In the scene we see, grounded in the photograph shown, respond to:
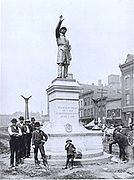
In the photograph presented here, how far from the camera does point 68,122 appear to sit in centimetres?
1158

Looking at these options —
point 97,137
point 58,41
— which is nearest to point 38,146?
point 97,137

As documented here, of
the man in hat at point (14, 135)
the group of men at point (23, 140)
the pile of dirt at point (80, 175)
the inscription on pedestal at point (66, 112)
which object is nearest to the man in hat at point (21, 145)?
the group of men at point (23, 140)

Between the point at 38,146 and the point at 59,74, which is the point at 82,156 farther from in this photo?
the point at 59,74

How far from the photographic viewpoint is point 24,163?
9789 mm

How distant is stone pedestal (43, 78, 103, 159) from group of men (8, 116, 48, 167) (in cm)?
84

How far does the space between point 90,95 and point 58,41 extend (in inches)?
1726

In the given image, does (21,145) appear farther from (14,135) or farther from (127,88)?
(127,88)

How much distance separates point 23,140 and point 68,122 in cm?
225

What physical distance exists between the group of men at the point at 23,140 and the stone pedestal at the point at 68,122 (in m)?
0.84

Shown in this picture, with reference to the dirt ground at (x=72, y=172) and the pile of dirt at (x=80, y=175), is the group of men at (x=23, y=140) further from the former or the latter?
the pile of dirt at (x=80, y=175)

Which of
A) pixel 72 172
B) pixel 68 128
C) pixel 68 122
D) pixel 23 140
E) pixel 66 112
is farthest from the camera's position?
pixel 66 112

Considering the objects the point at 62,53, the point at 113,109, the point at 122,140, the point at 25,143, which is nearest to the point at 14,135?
the point at 25,143

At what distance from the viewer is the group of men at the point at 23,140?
879cm

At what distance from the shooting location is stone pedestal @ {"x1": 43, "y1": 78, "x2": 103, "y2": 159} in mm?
10977
